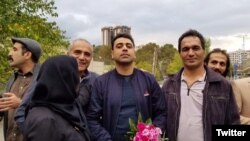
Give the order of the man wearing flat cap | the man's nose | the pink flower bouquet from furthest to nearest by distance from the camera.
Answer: the man wearing flat cap < the man's nose < the pink flower bouquet

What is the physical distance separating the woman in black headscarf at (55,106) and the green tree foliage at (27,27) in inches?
306

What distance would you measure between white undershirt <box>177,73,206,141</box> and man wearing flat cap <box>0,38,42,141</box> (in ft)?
5.58

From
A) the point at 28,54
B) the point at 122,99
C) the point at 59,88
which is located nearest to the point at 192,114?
the point at 122,99

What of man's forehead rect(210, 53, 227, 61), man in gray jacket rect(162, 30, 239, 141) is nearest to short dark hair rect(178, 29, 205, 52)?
man in gray jacket rect(162, 30, 239, 141)

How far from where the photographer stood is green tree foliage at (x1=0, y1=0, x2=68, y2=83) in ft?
34.4

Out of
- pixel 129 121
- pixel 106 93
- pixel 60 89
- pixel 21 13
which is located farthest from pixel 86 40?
pixel 21 13

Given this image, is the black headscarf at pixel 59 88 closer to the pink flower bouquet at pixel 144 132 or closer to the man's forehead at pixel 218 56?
the pink flower bouquet at pixel 144 132

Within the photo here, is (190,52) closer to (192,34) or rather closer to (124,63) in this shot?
(192,34)

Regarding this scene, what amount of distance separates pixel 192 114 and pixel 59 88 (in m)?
1.43

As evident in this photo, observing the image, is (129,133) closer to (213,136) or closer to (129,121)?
(129,121)

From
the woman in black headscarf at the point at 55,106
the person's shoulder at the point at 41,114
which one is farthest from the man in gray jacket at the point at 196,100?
the person's shoulder at the point at 41,114

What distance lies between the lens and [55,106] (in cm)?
265

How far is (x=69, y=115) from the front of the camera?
2.74 metres

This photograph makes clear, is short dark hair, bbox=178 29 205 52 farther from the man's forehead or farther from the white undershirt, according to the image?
the man's forehead
